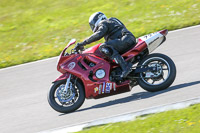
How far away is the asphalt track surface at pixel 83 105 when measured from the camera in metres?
6.71

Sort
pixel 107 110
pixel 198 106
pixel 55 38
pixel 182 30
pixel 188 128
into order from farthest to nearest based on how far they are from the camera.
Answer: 1. pixel 55 38
2. pixel 182 30
3. pixel 107 110
4. pixel 198 106
5. pixel 188 128

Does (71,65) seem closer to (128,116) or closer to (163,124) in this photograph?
(128,116)

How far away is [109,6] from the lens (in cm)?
1540

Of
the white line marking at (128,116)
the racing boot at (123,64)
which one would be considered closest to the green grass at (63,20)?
the racing boot at (123,64)

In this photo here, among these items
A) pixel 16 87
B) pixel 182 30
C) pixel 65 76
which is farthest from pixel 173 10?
pixel 65 76

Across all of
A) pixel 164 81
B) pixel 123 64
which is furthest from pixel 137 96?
pixel 123 64

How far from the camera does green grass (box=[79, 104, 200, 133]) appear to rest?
205 inches

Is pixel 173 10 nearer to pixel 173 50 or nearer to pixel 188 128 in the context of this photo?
pixel 173 50

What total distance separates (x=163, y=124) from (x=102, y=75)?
2024mm

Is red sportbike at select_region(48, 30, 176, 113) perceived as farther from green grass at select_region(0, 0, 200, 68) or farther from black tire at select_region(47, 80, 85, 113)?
green grass at select_region(0, 0, 200, 68)

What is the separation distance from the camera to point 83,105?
298 inches

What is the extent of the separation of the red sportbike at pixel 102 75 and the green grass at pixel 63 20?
4.68m

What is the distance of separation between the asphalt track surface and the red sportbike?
229 mm

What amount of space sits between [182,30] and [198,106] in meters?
6.12
